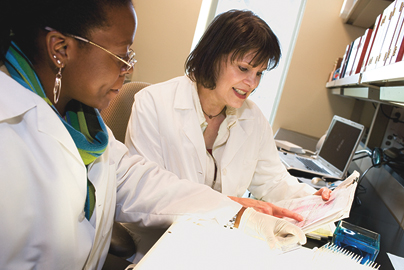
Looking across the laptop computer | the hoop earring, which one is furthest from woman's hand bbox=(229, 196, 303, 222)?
the laptop computer

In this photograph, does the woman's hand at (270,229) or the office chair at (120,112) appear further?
the office chair at (120,112)

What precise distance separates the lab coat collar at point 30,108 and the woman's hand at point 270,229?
18.7 inches

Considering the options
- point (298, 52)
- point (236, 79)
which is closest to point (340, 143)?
point (236, 79)

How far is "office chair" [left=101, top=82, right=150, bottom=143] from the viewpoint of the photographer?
1.41 meters

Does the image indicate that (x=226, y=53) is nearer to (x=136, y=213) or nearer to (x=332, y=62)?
(x=136, y=213)

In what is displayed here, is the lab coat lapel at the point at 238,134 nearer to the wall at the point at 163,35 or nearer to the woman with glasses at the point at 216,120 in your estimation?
the woman with glasses at the point at 216,120

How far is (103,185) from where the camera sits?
2.72ft

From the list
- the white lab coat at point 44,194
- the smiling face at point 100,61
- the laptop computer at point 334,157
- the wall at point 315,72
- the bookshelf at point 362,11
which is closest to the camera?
the white lab coat at point 44,194

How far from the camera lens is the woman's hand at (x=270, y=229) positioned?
77cm

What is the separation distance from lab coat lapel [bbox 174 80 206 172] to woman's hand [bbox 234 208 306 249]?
1.59 feet

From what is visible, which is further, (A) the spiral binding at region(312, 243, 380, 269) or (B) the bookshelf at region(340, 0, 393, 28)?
(B) the bookshelf at region(340, 0, 393, 28)

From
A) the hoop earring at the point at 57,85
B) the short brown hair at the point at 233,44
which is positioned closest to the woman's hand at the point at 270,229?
the hoop earring at the point at 57,85

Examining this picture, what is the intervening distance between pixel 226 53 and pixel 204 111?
300mm

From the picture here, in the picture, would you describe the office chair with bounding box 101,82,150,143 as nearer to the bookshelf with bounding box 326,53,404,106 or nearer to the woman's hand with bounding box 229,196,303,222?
the woman's hand with bounding box 229,196,303,222
